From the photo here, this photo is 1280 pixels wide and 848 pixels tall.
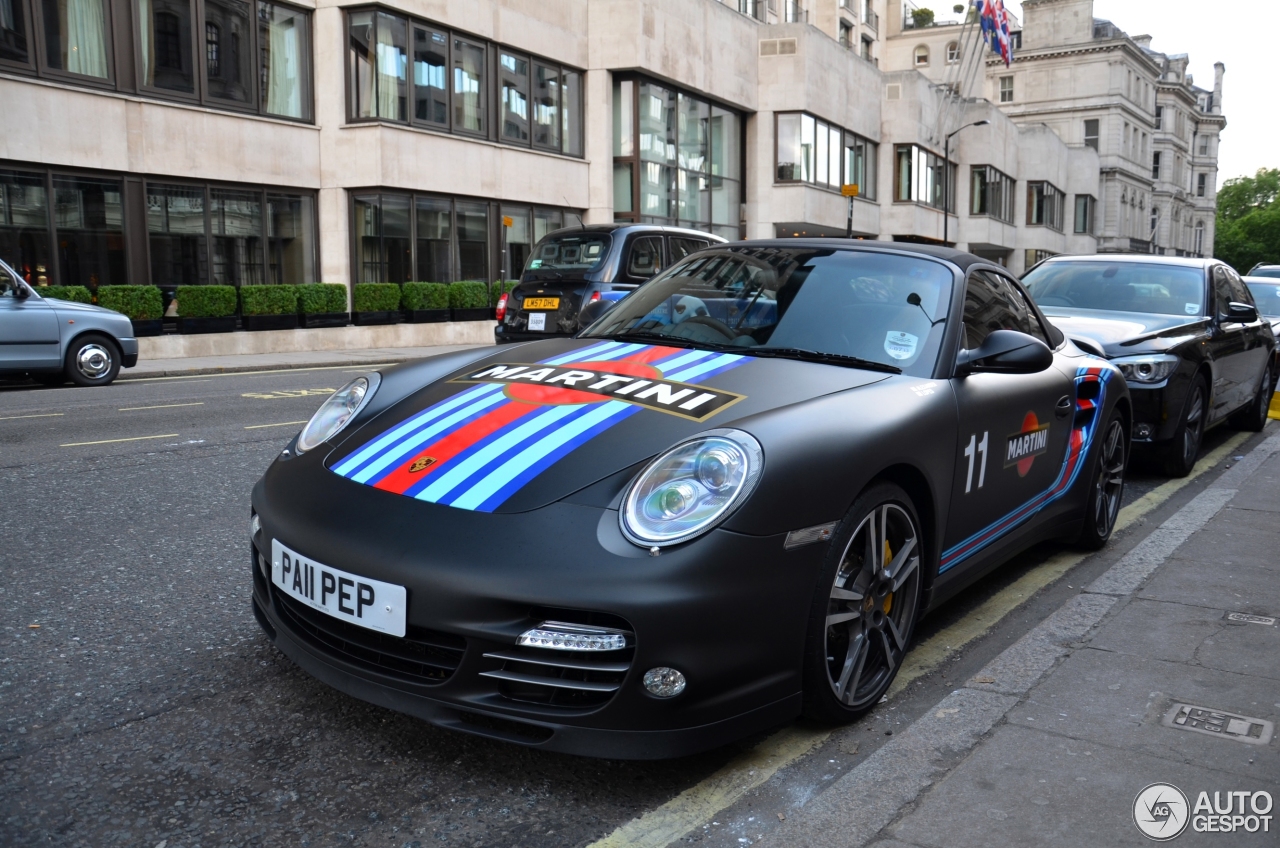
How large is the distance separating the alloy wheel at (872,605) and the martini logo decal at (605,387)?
23.5 inches

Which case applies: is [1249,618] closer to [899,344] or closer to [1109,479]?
[1109,479]

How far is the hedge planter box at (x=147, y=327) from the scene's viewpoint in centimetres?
1883

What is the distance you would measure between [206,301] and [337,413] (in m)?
17.6

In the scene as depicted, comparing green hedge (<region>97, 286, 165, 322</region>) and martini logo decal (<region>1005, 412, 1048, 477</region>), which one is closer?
martini logo decal (<region>1005, 412, 1048, 477</region>)

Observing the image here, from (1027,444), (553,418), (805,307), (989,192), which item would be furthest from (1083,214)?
(553,418)

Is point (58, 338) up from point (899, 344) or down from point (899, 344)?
down

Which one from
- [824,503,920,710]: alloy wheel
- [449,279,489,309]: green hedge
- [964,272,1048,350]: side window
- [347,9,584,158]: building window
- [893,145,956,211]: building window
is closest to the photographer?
[824,503,920,710]: alloy wheel

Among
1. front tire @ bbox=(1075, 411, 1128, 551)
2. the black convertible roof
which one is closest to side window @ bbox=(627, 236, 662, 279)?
front tire @ bbox=(1075, 411, 1128, 551)

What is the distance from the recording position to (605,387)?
354 centimetres

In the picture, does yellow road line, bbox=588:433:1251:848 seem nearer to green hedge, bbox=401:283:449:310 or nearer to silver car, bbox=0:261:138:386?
silver car, bbox=0:261:138:386

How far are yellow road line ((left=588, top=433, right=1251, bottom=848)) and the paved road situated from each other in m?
0.05

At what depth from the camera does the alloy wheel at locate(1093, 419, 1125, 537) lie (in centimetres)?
556

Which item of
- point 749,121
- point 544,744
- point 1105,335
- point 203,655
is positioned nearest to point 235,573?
point 203,655

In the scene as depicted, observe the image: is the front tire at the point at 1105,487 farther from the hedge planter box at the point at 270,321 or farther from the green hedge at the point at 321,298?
the green hedge at the point at 321,298
